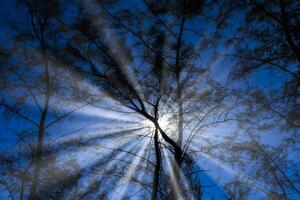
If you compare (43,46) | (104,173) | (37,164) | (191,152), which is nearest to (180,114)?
(191,152)

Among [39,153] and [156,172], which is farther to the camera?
[39,153]

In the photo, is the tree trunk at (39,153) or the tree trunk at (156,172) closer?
the tree trunk at (156,172)

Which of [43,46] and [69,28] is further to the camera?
[43,46]

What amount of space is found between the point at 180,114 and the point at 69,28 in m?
2.55

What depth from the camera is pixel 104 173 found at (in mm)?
4973

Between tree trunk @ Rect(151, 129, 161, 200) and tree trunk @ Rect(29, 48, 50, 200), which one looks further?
tree trunk @ Rect(29, 48, 50, 200)

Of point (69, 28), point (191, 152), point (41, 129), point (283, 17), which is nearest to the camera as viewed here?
point (283, 17)

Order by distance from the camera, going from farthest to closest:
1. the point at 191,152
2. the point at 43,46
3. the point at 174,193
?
the point at 43,46, the point at 191,152, the point at 174,193

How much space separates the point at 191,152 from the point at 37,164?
2.51 meters

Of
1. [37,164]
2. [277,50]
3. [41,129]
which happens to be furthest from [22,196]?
[277,50]

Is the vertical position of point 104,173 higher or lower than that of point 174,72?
lower

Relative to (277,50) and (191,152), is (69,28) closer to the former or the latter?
(191,152)

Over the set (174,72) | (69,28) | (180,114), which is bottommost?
(180,114)

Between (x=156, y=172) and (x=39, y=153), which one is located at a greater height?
(x=39, y=153)
